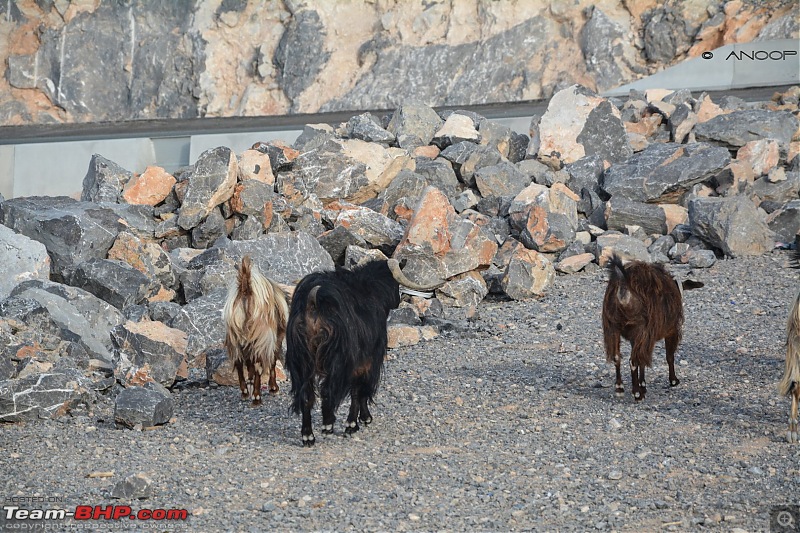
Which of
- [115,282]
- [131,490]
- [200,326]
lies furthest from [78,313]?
[131,490]

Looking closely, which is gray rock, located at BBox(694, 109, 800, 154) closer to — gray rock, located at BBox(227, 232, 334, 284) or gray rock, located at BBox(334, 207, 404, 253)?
gray rock, located at BBox(334, 207, 404, 253)

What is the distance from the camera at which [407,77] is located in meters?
38.9

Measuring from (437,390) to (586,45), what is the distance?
30350 millimetres

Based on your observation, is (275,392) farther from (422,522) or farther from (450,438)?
(422,522)

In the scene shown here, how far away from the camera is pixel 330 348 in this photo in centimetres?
713

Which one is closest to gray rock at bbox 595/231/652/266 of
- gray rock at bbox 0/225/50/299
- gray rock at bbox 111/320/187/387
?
gray rock at bbox 111/320/187/387

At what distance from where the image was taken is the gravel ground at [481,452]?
5.89 m

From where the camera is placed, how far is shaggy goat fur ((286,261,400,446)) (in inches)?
280

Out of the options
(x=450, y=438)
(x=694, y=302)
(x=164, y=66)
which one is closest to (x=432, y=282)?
(x=694, y=302)

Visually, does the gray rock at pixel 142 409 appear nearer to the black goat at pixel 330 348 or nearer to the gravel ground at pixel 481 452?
the gravel ground at pixel 481 452

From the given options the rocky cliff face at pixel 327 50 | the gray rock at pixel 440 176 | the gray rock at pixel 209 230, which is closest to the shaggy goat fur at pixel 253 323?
the gray rock at pixel 209 230

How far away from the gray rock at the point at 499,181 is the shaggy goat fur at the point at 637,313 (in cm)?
711
